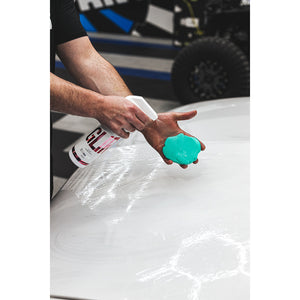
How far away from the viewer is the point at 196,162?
3.12 feet

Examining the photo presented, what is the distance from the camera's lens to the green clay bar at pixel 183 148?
0.92m

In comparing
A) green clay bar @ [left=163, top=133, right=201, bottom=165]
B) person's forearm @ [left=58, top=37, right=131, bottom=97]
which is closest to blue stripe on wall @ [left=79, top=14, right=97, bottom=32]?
person's forearm @ [left=58, top=37, right=131, bottom=97]

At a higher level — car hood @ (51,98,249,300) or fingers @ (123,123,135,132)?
fingers @ (123,123,135,132)

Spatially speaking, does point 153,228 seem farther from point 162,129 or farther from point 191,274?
point 162,129

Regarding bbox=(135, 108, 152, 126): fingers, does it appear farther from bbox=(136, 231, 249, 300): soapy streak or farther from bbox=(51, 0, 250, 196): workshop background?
bbox=(51, 0, 250, 196): workshop background

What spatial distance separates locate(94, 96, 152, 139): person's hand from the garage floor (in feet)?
3.74

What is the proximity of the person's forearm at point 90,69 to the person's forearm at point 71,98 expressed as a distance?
22 cm

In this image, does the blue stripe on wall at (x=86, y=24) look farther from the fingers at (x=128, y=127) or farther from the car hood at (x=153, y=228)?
the fingers at (x=128, y=127)

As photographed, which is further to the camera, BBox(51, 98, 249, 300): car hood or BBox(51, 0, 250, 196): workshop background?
BBox(51, 0, 250, 196): workshop background

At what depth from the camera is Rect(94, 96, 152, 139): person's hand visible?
0.84 m

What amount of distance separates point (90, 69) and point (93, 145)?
25 centimetres

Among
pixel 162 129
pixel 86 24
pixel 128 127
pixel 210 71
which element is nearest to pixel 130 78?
pixel 210 71

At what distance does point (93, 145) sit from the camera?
3.05 feet

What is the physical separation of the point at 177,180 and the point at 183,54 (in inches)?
85.7
